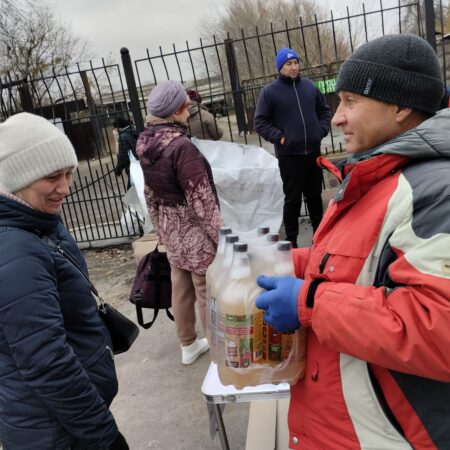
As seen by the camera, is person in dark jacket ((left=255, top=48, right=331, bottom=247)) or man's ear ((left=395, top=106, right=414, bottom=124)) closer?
man's ear ((left=395, top=106, right=414, bottom=124))

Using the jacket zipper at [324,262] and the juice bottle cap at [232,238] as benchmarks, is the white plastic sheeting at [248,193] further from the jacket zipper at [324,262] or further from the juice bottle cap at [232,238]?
the jacket zipper at [324,262]

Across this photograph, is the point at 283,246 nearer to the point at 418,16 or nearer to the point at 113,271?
the point at 113,271

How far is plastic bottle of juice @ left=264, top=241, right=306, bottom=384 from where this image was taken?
1316 mm

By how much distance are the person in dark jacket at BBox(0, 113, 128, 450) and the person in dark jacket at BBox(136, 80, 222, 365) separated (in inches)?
52.6

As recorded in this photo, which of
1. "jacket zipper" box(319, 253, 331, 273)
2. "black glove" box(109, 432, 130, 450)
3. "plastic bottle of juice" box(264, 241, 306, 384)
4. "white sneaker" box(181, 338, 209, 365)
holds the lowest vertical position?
"white sneaker" box(181, 338, 209, 365)

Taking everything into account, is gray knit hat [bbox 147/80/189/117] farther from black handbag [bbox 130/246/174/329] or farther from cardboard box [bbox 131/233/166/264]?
cardboard box [bbox 131/233/166/264]

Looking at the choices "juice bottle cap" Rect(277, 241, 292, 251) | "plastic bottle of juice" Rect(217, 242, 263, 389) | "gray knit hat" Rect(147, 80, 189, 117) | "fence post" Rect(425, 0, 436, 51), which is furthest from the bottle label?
"fence post" Rect(425, 0, 436, 51)

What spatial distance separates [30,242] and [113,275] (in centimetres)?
423

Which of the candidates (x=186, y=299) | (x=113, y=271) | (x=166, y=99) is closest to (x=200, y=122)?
(x=113, y=271)

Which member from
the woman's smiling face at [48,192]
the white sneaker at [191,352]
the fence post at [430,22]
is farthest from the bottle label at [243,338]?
the fence post at [430,22]

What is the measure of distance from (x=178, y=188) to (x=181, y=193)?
4 cm

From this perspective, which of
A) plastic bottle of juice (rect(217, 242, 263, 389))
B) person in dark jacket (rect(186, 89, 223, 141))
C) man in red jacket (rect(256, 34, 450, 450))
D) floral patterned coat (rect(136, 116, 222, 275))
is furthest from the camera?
person in dark jacket (rect(186, 89, 223, 141))

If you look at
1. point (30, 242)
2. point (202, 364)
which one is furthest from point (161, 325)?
point (30, 242)

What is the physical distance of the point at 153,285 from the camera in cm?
324
